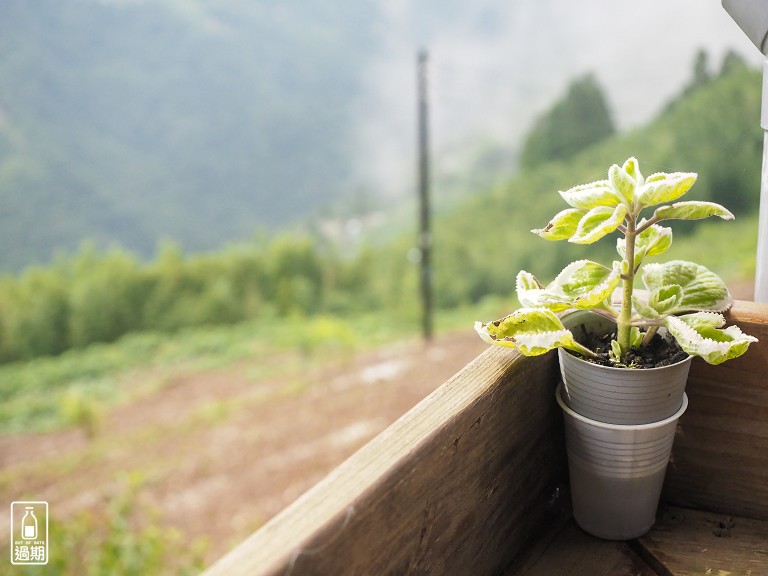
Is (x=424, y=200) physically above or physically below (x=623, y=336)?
above

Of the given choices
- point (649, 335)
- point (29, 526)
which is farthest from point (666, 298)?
point (29, 526)

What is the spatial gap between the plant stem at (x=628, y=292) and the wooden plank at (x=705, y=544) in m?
0.18

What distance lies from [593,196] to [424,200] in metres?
5.51

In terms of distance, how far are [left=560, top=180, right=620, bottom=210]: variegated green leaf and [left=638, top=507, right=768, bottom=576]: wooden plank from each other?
323 millimetres

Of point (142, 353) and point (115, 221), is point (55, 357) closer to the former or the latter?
point (142, 353)

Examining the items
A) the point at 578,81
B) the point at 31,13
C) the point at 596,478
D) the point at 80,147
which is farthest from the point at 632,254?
the point at 31,13

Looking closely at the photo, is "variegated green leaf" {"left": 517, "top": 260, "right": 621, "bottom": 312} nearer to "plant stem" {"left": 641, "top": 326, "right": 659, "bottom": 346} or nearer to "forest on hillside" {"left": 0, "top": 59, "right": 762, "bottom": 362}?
"plant stem" {"left": 641, "top": 326, "right": 659, "bottom": 346}

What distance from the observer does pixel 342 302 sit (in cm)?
740

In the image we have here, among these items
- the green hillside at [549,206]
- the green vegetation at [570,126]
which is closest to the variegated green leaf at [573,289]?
the green hillside at [549,206]

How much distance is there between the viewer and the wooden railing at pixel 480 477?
1.32ft

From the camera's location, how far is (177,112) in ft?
24.6

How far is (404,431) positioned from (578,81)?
7.00m
